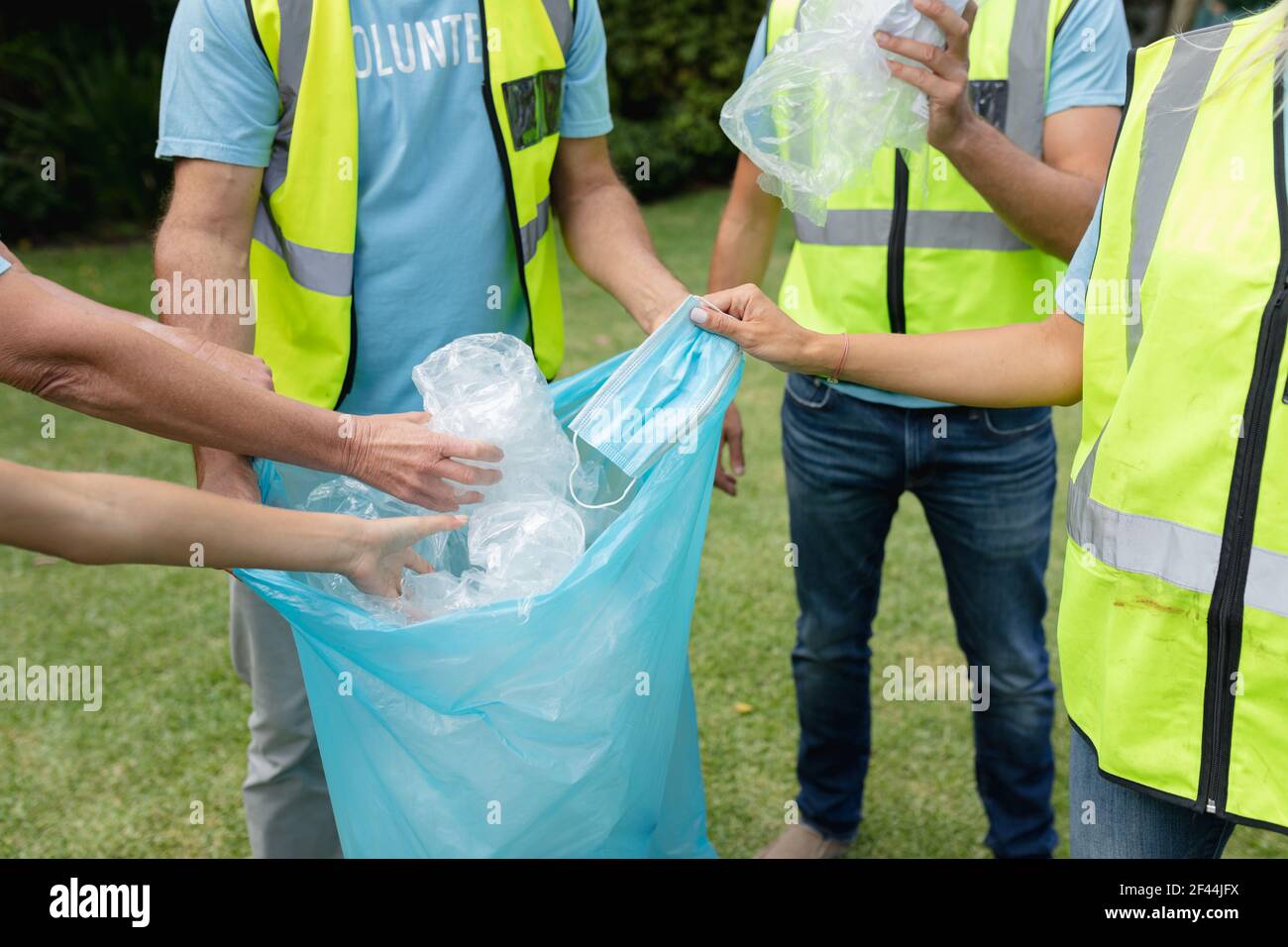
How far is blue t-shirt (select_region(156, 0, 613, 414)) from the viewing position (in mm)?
1856

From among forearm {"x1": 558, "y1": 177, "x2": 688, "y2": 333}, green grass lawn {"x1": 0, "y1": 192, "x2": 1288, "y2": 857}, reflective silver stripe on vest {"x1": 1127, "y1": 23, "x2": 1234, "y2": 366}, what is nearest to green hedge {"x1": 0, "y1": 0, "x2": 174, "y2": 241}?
green grass lawn {"x1": 0, "y1": 192, "x2": 1288, "y2": 857}

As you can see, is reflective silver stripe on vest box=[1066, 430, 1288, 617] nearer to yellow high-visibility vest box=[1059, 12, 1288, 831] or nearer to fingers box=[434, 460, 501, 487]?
yellow high-visibility vest box=[1059, 12, 1288, 831]

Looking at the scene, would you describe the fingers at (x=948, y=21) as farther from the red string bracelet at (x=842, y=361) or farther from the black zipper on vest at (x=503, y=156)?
the black zipper on vest at (x=503, y=156)

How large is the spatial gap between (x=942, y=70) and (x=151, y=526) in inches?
54.6

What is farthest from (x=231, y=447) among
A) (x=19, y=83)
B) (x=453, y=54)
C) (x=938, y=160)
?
(x=19, y=83)

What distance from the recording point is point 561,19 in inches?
83.4

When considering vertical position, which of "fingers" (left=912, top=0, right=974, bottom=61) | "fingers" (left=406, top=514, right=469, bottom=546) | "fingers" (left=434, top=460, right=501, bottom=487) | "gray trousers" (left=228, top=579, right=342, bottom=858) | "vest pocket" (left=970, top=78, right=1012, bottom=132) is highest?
"fingers" (left=912, top=0, right=974, bottom=61)

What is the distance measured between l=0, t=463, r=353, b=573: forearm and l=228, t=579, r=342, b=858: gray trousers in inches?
24.7

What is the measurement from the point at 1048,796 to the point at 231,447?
6.11 feet

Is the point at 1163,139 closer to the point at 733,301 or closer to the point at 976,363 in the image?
the point at 976,363

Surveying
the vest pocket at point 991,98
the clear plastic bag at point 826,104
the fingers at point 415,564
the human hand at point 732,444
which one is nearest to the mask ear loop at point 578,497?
the fingers at point 415,564

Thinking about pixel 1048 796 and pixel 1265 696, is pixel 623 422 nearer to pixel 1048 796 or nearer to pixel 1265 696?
pixel 1265 696

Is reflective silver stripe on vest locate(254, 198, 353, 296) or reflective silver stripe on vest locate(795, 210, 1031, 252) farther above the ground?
reflective silver stripe on vest locate(795, 210, 1031, 252)

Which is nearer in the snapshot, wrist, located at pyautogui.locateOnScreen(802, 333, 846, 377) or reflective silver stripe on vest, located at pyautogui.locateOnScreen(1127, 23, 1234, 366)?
reflective silver stripe on vest, located at pyautogui.locateOnScreen(1127, 23, 1234, 366)
